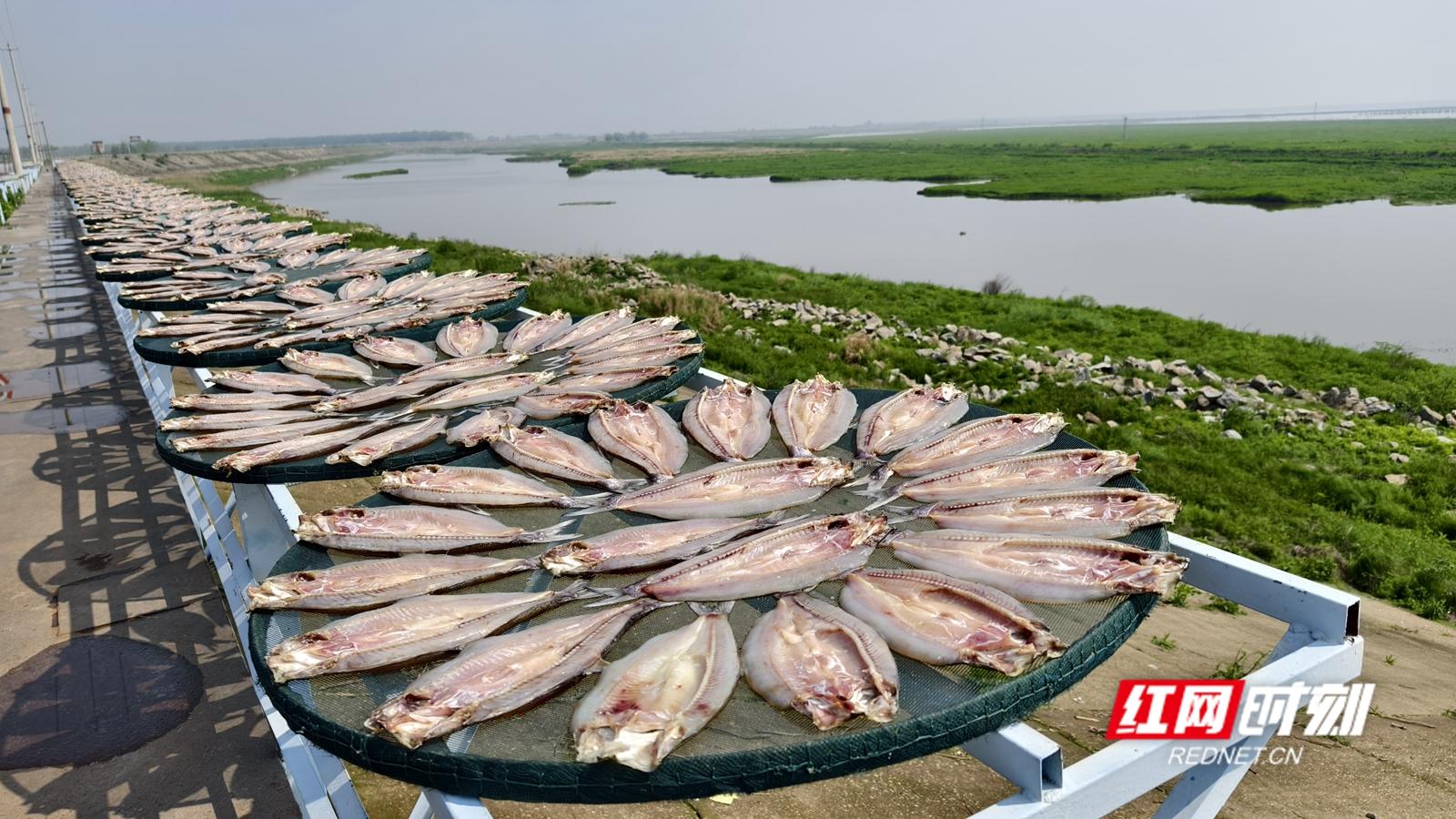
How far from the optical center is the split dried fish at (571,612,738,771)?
4.52ft

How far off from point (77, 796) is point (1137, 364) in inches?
448

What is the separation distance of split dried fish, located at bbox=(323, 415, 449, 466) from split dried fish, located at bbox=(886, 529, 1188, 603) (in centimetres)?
182

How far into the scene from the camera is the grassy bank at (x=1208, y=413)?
606 centimetres

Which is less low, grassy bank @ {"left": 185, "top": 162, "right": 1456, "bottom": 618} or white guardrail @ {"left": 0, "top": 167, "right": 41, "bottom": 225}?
white guardrail @ {"left": 0, "top": 167, "right": 41, "bottom": 225}

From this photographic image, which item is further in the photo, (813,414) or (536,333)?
(536,333)

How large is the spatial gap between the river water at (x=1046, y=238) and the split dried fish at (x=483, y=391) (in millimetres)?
16477

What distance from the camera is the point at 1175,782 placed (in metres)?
3.32

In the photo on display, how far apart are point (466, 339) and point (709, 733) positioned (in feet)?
12.0

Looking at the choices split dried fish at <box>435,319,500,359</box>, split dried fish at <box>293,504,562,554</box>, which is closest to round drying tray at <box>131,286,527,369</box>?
split dried fish at <box>435,319,500,359</box>

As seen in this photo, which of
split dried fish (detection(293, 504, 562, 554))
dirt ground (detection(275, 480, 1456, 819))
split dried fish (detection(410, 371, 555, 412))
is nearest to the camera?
split dried fish (detection(293, 504, 562, 554))

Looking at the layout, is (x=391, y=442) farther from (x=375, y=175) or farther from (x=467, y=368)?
(x=375, y=175)

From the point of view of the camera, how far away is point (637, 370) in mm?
3752

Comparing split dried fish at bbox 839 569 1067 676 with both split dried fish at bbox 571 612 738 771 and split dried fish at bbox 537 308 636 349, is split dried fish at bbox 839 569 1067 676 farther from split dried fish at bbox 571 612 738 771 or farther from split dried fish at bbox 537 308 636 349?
split dried fish at bbox 537 308 636 349

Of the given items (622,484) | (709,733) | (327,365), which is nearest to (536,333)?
(327,365)
